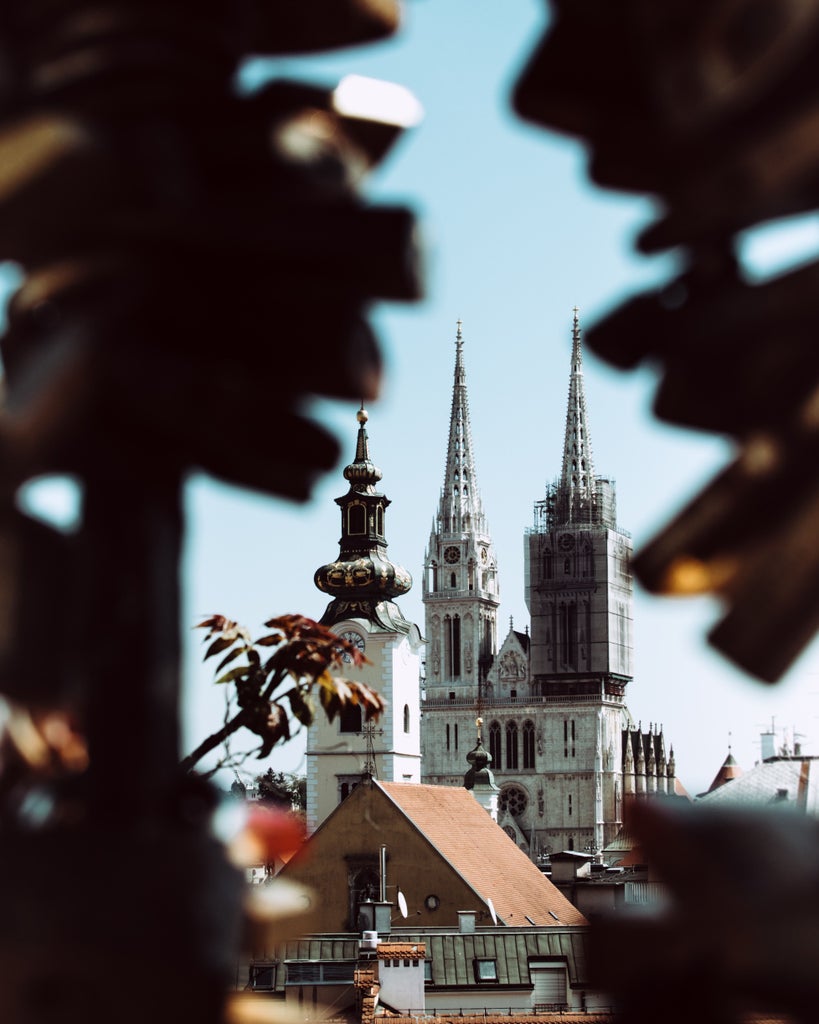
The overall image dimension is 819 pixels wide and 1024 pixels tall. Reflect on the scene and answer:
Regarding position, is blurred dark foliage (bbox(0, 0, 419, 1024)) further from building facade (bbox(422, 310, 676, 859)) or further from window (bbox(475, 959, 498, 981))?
building facade (bbox(422, 310, 676, 859))

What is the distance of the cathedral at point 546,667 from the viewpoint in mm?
85500

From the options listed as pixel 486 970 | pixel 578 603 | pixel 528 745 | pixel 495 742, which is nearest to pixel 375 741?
pixel 486 970

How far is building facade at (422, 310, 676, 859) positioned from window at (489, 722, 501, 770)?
0.05m

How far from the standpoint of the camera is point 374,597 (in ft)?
164

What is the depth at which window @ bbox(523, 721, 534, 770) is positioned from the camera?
8717cm

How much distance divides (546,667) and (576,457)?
46.5 feet

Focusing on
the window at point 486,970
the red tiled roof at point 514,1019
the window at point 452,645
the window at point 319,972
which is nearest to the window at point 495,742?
the window at point 452,645

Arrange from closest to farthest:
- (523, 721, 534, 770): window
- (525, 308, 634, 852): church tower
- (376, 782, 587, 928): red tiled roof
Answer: (376, 782, 587, 928): red tiled roof, (525, 308, 634, 852): church tower, (523, 721, 534, 770): window

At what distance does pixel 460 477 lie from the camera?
316 ft

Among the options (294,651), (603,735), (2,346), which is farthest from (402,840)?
(603,735)

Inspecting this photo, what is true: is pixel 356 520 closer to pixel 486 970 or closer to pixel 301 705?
pixel 486 970

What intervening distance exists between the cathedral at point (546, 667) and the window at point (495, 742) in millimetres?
52

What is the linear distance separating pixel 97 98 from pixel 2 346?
248mm

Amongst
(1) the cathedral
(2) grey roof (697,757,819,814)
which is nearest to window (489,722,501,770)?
(1) the cathedral
